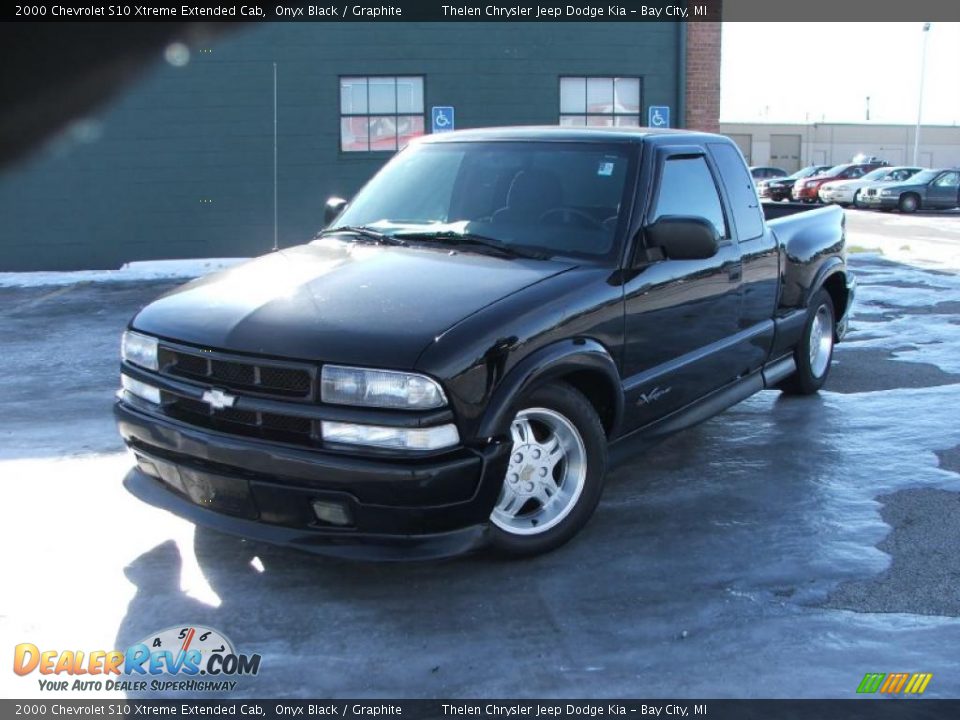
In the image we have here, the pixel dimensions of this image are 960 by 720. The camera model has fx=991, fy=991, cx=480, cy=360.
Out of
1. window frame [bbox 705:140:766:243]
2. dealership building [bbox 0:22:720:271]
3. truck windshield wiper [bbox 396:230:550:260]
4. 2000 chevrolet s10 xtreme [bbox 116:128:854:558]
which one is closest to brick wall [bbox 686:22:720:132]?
dealership building [bbox 0:22:720:271]

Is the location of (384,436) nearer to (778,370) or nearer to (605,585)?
(605,585)

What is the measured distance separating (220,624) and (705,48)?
14.0 meters

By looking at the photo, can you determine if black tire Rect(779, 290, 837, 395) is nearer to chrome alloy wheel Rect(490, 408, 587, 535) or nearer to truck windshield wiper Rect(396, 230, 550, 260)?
truck windshield wiper Rect(396, 230, 550, 260)

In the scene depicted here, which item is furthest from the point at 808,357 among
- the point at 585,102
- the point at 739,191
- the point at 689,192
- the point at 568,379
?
the point at 585,102

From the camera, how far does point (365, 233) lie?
5004 mm

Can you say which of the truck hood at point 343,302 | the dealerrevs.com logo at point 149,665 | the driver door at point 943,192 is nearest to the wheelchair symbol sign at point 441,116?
the truck hood at point 343,302

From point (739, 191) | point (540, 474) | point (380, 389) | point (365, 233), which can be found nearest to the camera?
point (380, 389)

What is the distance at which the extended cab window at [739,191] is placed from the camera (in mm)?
5637

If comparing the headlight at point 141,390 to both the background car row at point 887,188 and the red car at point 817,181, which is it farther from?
the red car at point 817,181

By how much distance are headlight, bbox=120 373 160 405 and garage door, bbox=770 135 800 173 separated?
68.8 metres

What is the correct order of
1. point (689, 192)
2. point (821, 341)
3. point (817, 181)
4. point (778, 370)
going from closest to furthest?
point (689, 192), point (778, 370), point (821, 341), point (817, 181)

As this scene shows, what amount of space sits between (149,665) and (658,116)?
13.6 meters

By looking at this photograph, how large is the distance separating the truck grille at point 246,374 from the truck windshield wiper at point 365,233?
1.25 meters

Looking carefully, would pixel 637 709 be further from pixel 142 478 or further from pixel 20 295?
pixel 20 295
